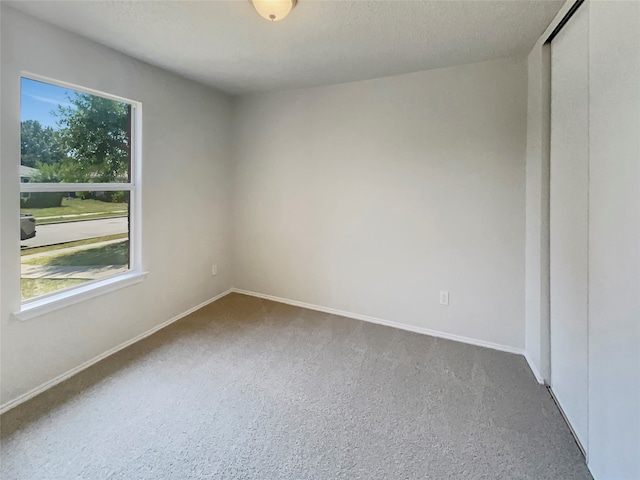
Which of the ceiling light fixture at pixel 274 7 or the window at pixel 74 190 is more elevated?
the ceiling light fixture at pixel 274 7

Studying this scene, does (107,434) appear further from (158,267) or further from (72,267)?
(158,267)

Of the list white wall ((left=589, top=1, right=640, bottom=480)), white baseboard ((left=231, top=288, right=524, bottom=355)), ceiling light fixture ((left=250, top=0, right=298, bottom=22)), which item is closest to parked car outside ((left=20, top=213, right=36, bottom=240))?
ceiling light fixture ((left=250, top=0, right=298, bottom=22))

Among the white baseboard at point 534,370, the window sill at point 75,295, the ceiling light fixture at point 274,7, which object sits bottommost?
the white baseboard at point 534,370

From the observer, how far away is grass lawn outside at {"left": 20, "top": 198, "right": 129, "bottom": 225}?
7.25 ft

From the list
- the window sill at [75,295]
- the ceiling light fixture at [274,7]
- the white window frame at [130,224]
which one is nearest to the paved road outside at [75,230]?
the white window frame at [130,224]

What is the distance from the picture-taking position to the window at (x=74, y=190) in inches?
84.4

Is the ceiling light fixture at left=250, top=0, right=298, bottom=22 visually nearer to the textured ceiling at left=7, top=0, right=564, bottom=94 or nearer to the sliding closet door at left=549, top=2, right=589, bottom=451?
the textured ceiling at left=7, top=0, right=564, bottom=94

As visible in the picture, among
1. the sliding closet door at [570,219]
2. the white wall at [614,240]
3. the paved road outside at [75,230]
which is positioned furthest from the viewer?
the paved road outside at [75,230]

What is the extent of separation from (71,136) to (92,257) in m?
0.92

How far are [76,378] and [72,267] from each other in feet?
2.62

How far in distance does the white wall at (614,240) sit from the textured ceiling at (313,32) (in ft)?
2.43

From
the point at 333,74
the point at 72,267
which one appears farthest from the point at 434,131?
the point at 72,267

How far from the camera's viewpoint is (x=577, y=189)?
1790mm

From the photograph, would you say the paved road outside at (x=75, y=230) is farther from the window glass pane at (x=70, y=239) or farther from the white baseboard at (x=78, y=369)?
the white baseboard at (x=78, y=369)
